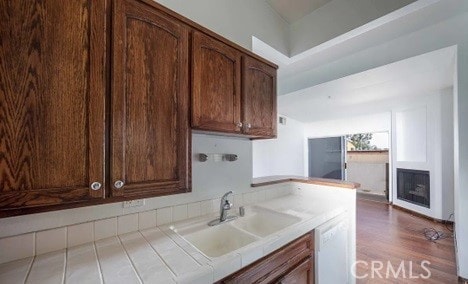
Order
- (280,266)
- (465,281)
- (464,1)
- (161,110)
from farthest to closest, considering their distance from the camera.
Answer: (465,281)
(464,1)
(280,266)
(161,110)

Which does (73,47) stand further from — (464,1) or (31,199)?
(464,1)

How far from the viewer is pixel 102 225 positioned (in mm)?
1076

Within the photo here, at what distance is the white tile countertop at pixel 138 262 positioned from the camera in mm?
750

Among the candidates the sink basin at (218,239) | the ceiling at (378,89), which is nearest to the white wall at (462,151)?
the ceiling at (378,89)

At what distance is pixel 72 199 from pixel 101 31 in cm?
66

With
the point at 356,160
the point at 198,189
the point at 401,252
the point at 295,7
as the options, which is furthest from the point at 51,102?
the point at 356,160

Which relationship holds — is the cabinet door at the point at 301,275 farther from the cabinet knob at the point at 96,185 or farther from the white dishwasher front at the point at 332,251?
the cabinet knob at the point at 96,185

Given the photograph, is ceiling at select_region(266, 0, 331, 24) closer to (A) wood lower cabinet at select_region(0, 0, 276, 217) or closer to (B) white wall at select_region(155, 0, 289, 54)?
(B) white wall at select_region(155, 0, 289, 54)

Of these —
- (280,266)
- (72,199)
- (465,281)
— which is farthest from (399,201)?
(72,199)

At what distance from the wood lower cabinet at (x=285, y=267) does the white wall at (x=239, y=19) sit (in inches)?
63.5

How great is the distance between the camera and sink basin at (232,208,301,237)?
4.97 feet

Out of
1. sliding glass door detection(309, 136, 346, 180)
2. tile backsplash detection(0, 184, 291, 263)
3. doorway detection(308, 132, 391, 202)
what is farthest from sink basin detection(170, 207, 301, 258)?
sliding glass door detection(309, 136, 346, 180)

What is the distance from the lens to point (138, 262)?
2.80 ft

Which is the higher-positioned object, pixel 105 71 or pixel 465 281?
pixel 105 71
